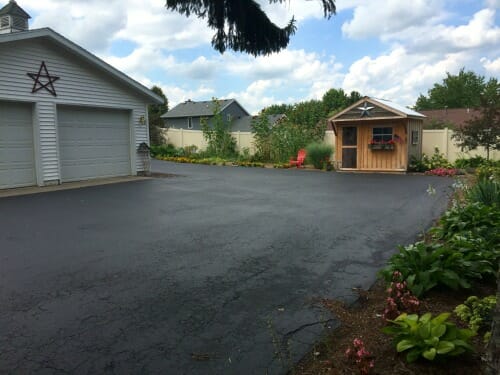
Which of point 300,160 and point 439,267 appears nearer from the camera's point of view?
point 439,267

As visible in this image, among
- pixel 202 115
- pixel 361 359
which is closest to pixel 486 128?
pixel 361 359

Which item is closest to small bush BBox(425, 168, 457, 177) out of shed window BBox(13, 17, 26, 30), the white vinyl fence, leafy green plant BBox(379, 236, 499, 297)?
the white vinyl fence

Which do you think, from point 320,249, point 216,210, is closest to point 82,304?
point 320,249

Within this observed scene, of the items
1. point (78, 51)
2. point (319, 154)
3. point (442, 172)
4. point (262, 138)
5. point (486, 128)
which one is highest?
point (78, 51)

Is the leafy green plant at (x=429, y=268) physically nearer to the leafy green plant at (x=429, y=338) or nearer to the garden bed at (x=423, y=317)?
the garden bed at (x=423, y=317)

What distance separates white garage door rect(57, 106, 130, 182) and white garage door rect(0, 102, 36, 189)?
0.90m

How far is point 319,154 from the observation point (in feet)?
58.3

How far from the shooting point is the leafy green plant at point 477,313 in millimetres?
2729

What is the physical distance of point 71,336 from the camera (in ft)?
9.25

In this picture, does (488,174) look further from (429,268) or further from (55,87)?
(55,87)

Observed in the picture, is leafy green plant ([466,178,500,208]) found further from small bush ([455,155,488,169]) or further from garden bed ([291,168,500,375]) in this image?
small bush ([455,155,488,169])

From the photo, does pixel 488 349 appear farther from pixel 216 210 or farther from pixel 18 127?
pixel 18 127

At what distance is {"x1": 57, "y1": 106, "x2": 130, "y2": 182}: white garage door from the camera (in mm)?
11820

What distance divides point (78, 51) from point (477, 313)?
38.0ft
